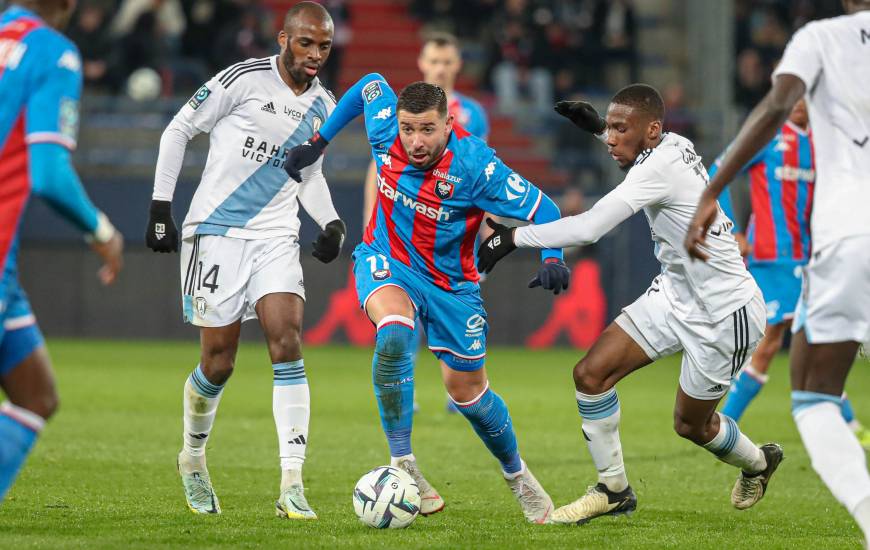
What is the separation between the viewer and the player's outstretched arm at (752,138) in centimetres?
462

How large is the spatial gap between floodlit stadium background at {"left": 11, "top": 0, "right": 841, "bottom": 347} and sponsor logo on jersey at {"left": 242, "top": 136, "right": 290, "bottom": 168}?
10.6 metres

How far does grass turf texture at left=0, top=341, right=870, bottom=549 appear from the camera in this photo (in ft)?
18.9

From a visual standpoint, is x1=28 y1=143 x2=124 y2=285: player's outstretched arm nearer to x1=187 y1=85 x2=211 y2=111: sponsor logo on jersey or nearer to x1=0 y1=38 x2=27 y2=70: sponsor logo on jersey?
Result: x1=0 y1=38 x2=27 y2=70: sponsor logo on jersey

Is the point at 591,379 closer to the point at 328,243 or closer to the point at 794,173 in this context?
the point at 328,243

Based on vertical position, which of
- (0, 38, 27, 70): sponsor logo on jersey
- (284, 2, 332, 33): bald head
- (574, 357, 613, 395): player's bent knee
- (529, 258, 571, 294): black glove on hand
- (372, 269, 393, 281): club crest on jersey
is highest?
(0, 38, 27, 70): sponsor logo on jersey

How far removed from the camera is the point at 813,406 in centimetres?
470

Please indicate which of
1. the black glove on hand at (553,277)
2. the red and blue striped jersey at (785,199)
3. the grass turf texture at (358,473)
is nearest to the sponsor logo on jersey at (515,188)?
the black glove on hand at (553,277)

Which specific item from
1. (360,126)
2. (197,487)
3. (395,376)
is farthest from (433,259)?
(360,126)

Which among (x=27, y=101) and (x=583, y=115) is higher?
(x=27, y=101)

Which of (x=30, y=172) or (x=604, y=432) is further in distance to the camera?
(x=604, y=432)

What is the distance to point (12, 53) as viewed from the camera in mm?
4500

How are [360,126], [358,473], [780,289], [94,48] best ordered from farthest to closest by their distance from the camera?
[360,126]
[94,48]
[780,289]
[358,473]

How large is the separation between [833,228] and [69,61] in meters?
2.79

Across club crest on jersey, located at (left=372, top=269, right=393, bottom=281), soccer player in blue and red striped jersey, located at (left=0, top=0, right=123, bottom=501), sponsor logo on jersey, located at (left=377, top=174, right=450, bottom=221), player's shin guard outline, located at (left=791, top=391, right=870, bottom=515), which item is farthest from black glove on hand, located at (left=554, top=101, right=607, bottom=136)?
soccer player in blue and red striped jersey, located at (left=0, top=0, right=123, bottom=501)
